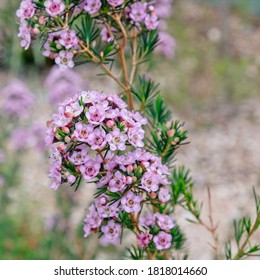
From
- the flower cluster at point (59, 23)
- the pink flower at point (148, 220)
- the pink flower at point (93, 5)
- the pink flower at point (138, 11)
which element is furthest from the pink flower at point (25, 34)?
the pink flower at point (148, 220)

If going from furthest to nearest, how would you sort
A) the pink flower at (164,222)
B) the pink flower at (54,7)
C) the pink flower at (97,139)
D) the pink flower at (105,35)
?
the pink flower at (105,35), the pink flower at (164,222), the pink flower at (54,7), the pink flower at (97,139)

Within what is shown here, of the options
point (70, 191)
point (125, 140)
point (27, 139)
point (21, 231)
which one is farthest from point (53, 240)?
point (125, 140)

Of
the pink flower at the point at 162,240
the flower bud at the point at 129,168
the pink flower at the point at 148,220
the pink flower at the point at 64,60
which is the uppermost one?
the pink flower at the point at 64,60

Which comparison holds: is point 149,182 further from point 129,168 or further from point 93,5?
point 93,5

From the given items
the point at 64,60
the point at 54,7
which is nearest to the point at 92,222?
the point at 64,60

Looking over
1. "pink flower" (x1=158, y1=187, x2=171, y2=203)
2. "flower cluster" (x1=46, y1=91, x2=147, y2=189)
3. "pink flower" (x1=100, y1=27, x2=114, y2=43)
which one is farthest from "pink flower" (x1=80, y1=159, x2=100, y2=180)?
"pink flower" (x1=100, y1=27, x2=114, y2=43)

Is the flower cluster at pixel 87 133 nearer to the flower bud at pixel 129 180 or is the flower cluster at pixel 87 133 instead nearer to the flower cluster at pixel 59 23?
the flower bud at pixel 129 180
